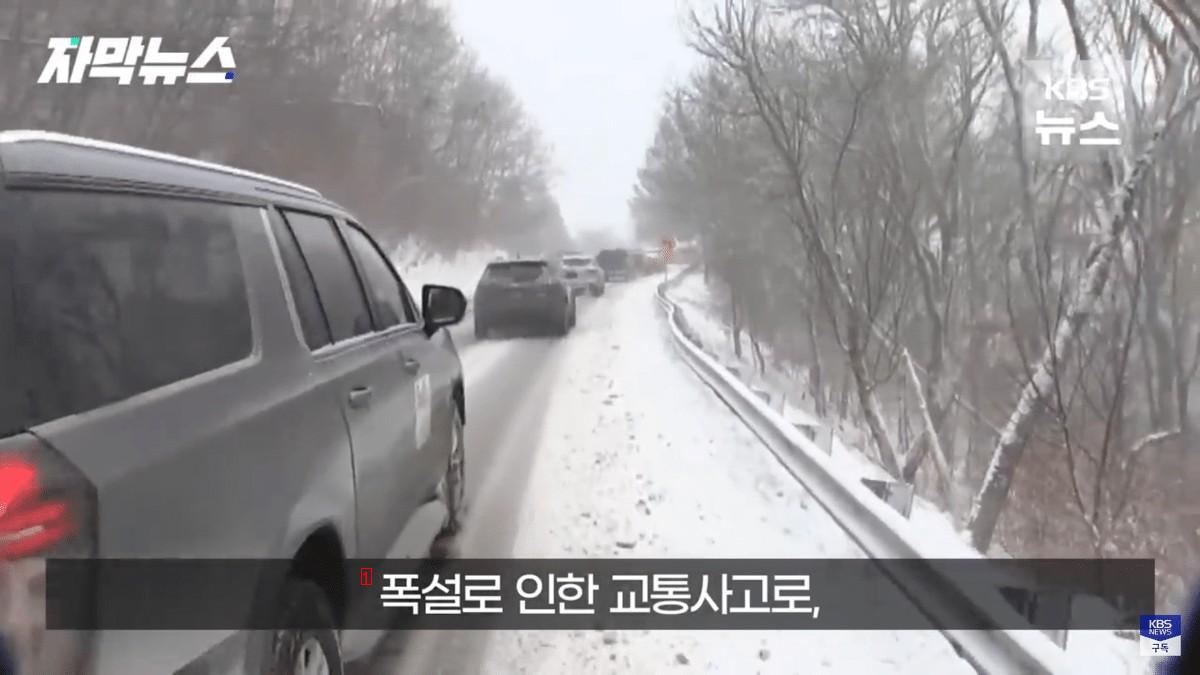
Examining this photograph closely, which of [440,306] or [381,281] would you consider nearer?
[381,281]

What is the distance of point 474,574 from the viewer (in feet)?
14.9

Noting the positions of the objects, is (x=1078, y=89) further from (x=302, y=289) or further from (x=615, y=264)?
(x=615, y=264)

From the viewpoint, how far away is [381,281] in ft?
13.9

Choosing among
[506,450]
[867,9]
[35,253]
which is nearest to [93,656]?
[35,253]

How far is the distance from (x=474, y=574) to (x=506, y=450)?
2.97 metres

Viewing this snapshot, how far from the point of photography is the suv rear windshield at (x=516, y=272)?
16.8 meters

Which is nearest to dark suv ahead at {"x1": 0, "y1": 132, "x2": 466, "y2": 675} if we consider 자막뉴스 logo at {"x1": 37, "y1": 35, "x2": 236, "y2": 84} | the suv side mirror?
the suv side mirror

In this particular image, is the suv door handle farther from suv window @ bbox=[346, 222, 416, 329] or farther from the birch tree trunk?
the birch tree trunk

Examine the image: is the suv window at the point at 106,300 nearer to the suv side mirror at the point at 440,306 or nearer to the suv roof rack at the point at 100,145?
the suv roof rack at the point at 100,145

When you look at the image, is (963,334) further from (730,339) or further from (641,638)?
(641,638)

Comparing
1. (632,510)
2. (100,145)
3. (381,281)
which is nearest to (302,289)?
(100,145)

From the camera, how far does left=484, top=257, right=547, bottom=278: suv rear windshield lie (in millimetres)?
16797

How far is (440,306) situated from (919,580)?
8.94 feet

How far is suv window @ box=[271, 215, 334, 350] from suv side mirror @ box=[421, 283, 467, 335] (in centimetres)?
161
